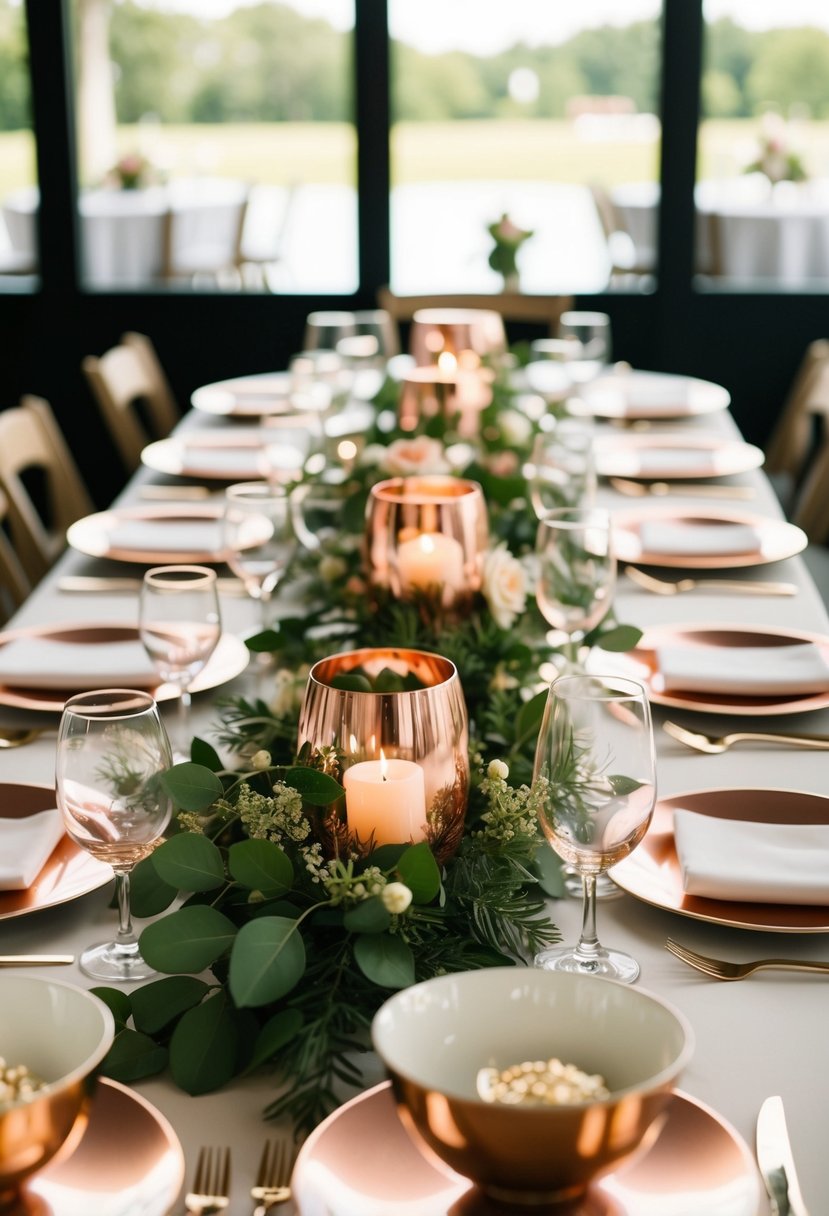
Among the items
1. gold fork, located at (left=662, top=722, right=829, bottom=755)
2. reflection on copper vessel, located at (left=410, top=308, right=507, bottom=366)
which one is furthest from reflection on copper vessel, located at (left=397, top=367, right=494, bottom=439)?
gold fork, located at (left=662, top=722, right=829, bottom=755)

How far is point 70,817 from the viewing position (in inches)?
37.3

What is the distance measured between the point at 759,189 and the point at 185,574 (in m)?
3.90

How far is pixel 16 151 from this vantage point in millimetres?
4812

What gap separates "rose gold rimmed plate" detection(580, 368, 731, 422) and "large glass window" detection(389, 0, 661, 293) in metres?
1.20

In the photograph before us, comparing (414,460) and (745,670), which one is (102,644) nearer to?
(414,460)

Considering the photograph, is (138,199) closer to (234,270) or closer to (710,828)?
(234,270)

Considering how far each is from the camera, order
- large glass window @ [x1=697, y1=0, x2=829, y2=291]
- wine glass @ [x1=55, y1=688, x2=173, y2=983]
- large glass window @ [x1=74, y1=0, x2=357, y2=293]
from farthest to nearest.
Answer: large glass window @ [x1=74, y1=0, x2=357, y2=293] → large glass window @ [x1=697, y1=0, x2=829, y2=291] → wine glass @ [x1=55, y1=688, x2=173, y2=983]

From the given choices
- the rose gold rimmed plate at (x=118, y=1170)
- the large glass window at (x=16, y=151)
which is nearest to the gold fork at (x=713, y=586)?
the rose gold rimmed plate at (x=118, y=1170)

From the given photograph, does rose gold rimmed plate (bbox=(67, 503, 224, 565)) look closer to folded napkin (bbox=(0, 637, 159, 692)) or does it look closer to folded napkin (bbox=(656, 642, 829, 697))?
folded napkin (bbox=(0, 637, 159, 692))

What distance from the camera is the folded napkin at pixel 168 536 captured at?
84.8 inches

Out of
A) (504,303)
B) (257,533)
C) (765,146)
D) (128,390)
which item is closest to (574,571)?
(257,533)

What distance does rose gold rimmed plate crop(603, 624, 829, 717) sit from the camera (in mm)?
1476

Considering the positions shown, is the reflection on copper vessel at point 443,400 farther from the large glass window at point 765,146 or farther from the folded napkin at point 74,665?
the large glass window at point 765,146

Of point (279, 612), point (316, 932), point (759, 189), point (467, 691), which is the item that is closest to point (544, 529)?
point (467, 691)
